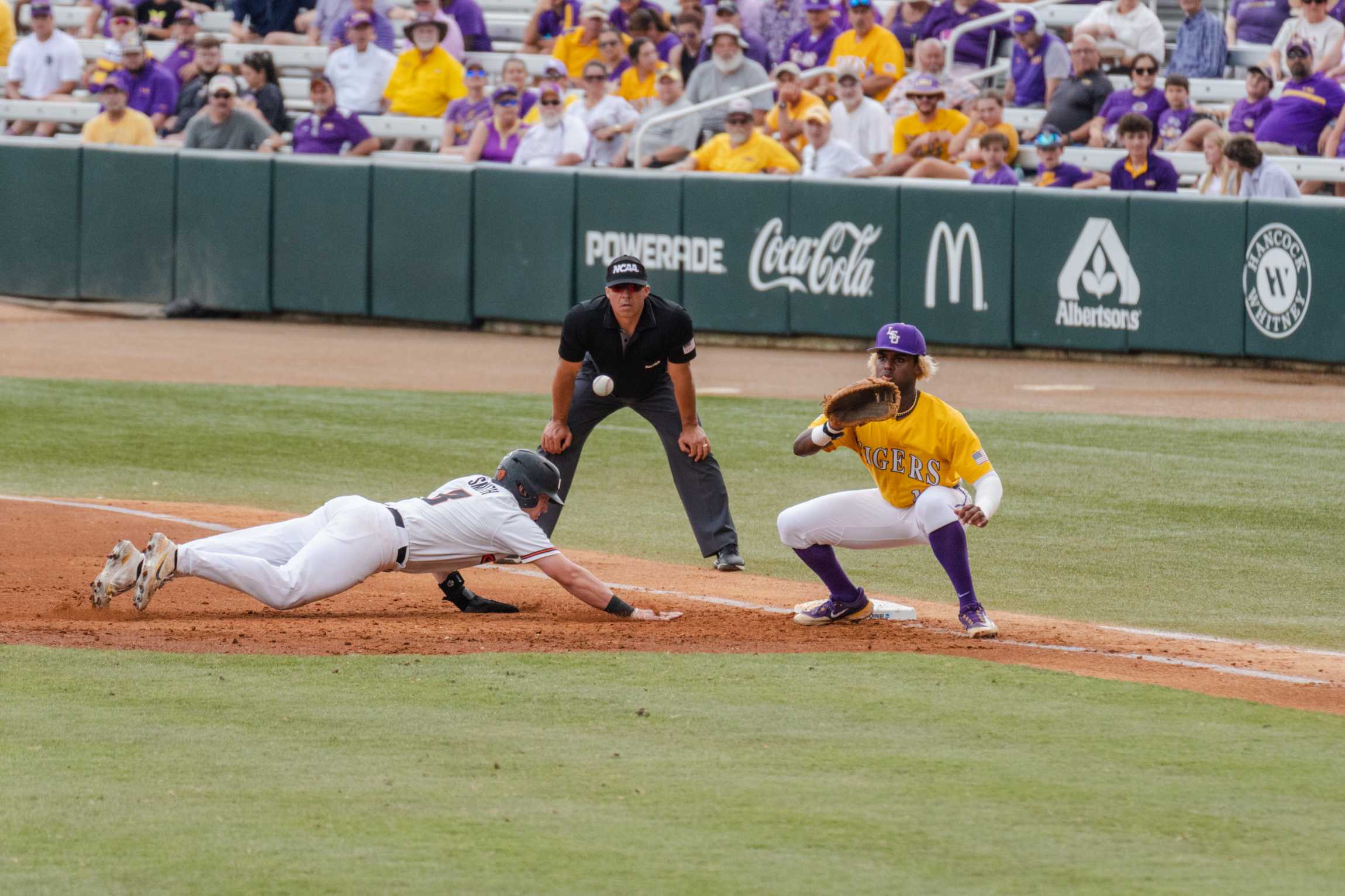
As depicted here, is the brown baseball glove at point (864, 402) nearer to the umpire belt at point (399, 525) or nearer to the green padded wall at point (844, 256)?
the umpire belt at point (399, 525)

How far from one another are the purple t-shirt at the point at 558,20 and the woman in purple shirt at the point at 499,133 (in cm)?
231

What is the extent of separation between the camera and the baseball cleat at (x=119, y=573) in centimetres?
798

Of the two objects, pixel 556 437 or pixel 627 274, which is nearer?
pixel 627 274

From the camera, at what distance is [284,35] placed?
79.8ft

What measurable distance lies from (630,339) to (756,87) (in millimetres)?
10986

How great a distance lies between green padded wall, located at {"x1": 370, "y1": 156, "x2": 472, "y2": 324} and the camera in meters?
20.6

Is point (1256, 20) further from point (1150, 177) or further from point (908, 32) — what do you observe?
point (908, 32)

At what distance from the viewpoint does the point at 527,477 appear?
7.95 meters

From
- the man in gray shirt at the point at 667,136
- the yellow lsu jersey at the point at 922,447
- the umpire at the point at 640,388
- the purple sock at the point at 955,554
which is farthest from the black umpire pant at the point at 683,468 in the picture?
the man in gray shirt at the point at 667,136

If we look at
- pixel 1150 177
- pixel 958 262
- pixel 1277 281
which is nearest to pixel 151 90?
pixel 958 262

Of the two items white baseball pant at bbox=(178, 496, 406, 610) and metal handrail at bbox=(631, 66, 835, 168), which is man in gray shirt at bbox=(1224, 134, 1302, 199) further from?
white baseball pant at bbox=(178, 496, 406, 610)

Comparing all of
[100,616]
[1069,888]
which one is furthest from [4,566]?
[1069,888]

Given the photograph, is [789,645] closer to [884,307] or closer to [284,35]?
[884,307]

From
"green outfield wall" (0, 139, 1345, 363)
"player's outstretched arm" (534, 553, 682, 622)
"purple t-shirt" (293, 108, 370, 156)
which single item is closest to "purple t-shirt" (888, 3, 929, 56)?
"green outfield wall" (0, 139, 1345, 363)
